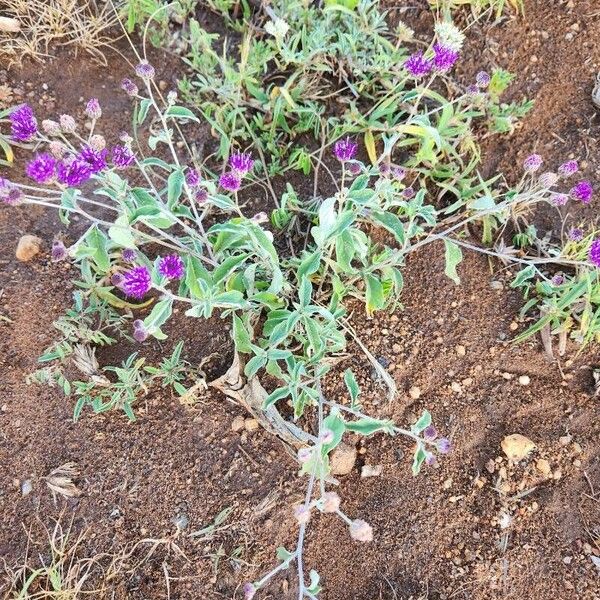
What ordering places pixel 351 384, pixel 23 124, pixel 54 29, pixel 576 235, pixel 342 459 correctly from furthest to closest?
1. pixel 54 29
2. pixel 576 235
3. pixel 342 459
4. pixel 351 384
5. pixel 23 124

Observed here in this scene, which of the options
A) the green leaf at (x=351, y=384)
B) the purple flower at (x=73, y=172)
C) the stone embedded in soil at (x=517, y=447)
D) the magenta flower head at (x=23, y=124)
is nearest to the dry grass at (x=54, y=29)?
the magenta flower head at (x=23, y=124)

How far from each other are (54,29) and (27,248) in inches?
35.2

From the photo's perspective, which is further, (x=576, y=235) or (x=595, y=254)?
(x=576, y=235)

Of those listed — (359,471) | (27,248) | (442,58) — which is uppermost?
(442,58)

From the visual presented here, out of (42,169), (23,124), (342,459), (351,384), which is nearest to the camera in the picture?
(42,169)

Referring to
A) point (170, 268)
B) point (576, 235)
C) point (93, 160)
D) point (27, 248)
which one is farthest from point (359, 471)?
point (27, 248)

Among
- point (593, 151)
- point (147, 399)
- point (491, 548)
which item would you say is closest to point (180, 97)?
point (147, 399)

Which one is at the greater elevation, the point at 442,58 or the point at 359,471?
the point at 442,58

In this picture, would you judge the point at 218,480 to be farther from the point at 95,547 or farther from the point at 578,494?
the point at 578,494

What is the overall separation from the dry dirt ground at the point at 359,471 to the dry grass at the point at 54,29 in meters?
0.66

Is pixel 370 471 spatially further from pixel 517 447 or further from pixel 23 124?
pixel 23 124

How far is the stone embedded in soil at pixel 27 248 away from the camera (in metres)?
2.06

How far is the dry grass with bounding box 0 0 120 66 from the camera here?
7.71ft

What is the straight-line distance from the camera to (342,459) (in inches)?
74.4
